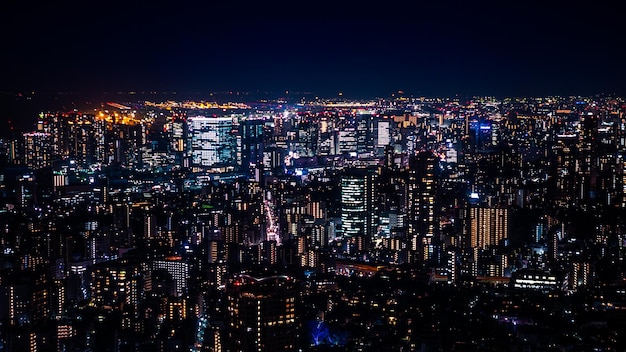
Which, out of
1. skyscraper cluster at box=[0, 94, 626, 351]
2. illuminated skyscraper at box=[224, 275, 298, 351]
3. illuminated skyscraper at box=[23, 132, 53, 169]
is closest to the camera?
illuminated skyscraper at box=[224, 275, 298, 351]

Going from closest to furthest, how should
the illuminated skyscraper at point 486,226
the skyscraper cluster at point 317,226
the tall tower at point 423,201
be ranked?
1. the skyscraper cluster at point 317,226
2. the illuminated skyscraper at point 486,226
3. the tall tower at point 423,201

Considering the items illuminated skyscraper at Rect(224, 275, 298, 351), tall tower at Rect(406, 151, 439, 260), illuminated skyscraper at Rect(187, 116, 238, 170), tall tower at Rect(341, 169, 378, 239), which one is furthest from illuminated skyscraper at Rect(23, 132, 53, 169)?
illuminated skyscraper at Rect(224, 275, 298, 351)

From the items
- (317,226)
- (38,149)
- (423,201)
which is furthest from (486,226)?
(38,149)

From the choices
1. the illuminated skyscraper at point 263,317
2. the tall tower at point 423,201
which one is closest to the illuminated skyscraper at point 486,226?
the tall tower at point 423,201

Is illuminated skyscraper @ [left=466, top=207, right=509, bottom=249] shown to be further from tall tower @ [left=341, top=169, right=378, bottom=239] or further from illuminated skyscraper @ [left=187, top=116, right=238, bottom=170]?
illuminated skyscraper @ [left=187, top=116, right=238, bottom=170]

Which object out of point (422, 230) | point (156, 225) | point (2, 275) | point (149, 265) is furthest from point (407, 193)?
point (2, 275)

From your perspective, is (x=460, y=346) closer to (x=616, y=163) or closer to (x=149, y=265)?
(x=149, y=265)

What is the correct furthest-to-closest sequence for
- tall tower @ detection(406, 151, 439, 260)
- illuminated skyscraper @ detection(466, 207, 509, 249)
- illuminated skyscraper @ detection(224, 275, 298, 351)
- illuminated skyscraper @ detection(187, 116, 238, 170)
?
illuminated skyscraper @ detection(187, 116, 238, 170) < tall tower @ detection(406, 151, 439, 260) < illuminated skyscraper @ detection(466, 207, 509, 249) < illuminated skyscraper @ detection(224, 275, 298, 351)

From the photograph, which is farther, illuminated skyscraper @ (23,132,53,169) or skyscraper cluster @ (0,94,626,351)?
illuminated skyscraper @ (23,132,53,169)

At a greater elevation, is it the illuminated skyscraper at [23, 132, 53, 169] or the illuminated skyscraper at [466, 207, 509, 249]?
the illuminated skyscraper at [23, 132, 53, 169]

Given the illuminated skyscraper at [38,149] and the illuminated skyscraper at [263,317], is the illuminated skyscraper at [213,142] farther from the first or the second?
the illuminated skyscraper at [263,317]

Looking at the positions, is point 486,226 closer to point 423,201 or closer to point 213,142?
point 423,201
